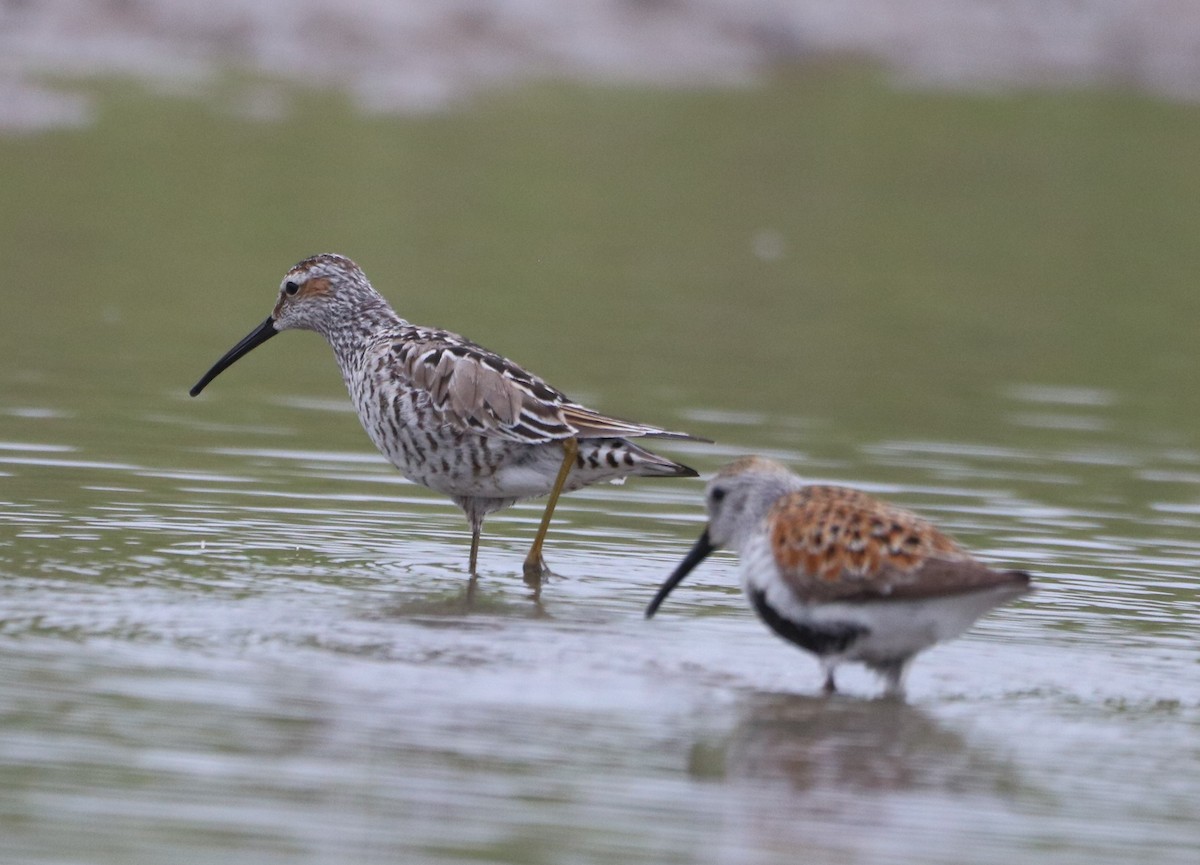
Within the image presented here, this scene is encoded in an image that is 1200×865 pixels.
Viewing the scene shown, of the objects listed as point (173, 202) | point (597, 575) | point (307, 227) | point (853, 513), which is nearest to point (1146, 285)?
point (307, 227)

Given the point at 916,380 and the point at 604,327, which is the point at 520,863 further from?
the point at 604,327

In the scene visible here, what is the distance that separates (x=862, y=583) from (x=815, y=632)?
0.97ft

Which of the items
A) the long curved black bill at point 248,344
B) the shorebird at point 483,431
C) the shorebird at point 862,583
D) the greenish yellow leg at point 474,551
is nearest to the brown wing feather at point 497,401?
the shorebird at point 483,431

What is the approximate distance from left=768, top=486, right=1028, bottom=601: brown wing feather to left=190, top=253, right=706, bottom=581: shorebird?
202 cm

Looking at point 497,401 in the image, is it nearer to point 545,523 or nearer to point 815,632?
point 545,523

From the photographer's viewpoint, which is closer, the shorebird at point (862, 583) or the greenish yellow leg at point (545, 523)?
the shorebird at point (862, 583)

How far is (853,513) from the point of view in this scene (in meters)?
8.66

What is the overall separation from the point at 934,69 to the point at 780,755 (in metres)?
36.6

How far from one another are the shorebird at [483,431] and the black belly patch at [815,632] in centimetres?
201

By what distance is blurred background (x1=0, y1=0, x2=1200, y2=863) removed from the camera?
721 centimetres

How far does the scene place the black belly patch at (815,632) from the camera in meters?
8.48

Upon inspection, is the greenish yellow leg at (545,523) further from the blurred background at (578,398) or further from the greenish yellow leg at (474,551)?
the greenish yellow leg at (474,551)

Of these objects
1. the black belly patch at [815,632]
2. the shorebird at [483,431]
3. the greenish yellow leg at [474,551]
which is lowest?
the black belly patch at [815,632]

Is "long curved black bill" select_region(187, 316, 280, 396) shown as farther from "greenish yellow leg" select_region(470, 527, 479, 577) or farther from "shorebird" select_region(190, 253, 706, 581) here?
"greenish yellow leg" select_region(470, 527, 479, 577)
